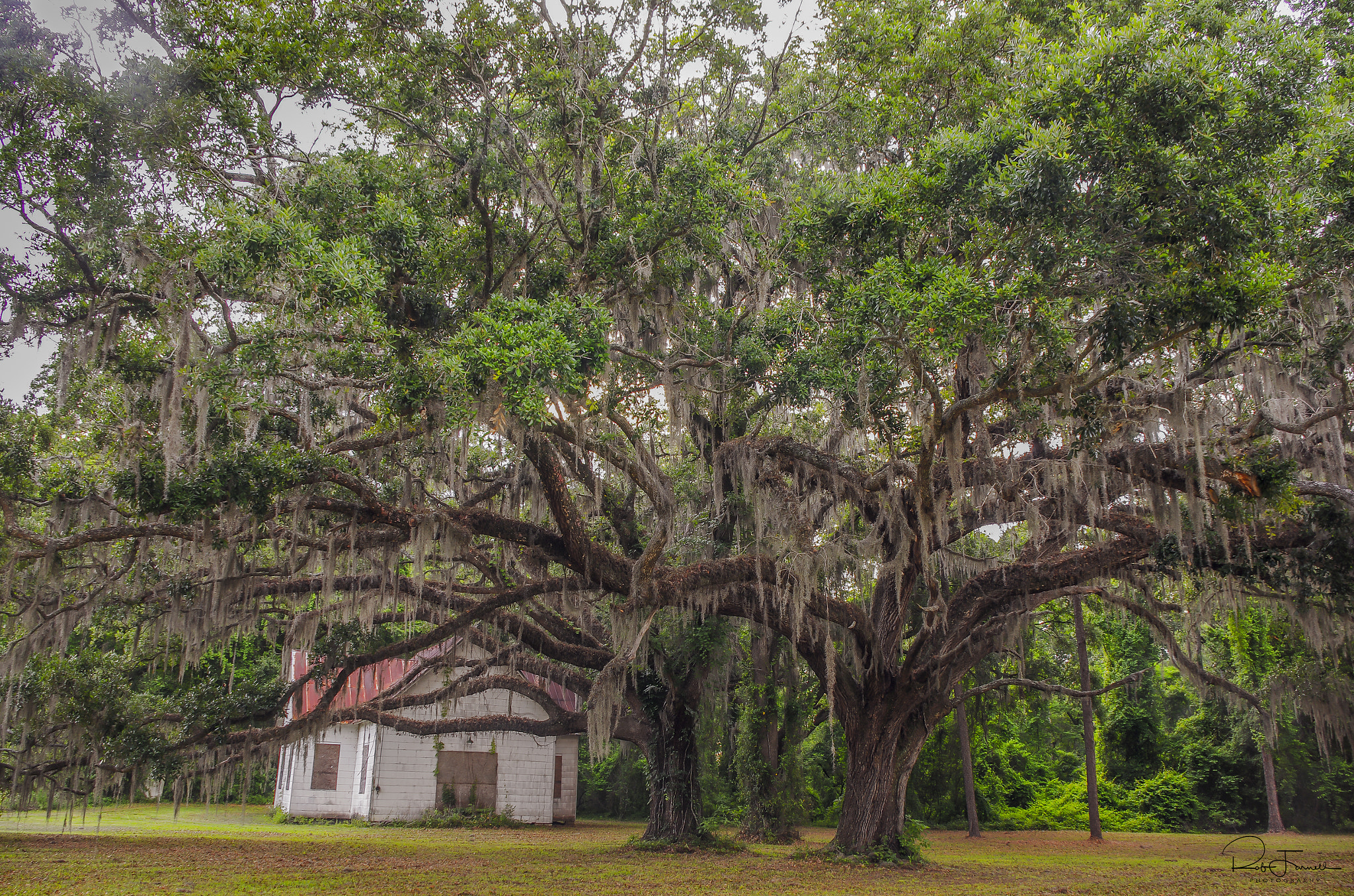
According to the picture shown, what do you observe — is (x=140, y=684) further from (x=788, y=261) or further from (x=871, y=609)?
(x=788, y=261)

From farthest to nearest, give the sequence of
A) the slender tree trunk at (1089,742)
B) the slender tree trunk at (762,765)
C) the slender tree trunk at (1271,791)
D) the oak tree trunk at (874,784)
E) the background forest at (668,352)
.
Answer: the slender tree trunk at (1271,791), the slender tree trunk at (1089,742), the slender tree trunk at (762,765), the oak tree trunk at (874,784), the background forest at (668,352)

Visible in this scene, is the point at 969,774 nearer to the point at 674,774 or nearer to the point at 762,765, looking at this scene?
the point at 762,765

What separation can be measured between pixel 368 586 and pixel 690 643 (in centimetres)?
508

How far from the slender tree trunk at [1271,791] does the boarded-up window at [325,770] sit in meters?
22.1

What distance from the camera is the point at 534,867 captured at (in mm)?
9859

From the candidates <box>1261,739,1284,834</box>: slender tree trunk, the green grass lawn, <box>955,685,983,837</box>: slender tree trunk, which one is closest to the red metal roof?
the green grass lawn

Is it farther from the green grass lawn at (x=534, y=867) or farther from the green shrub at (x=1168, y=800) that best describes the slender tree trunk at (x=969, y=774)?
the green shrub at (x=1168, y=800)

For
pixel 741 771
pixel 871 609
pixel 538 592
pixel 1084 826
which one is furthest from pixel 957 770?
pixel 538 592

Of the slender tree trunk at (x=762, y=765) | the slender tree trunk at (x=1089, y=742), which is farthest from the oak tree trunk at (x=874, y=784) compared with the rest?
the slender tree trunk at (x=1089, y=742)

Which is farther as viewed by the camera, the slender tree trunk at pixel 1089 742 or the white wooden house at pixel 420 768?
the white wooden house at pixel 420 768

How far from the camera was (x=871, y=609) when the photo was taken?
12023 mm

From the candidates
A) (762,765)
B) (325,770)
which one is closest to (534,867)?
(762,765)

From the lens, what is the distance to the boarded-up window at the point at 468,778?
61.3 feet

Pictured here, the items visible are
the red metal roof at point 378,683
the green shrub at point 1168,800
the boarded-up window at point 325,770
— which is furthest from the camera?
the green shrub at point 1168,800
